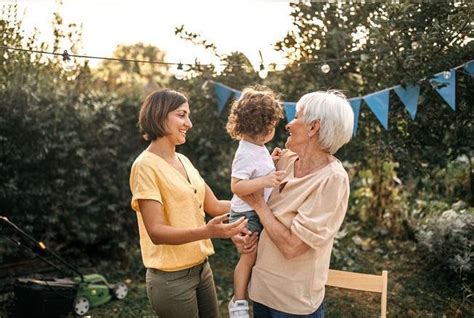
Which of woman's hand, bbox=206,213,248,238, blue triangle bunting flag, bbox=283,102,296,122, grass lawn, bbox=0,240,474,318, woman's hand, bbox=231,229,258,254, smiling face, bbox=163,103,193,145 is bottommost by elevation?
grass lawn, bbox=0,240,474,318

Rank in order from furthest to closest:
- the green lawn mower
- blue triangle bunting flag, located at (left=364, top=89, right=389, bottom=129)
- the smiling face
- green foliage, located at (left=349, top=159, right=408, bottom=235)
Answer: green foliage, located at (left=349, top=159, right=408, bottom=235)
the green lawn mower
blue triangle bunting flag, located at (left=364, top=89, right=389, bottom=129)
the smiling face

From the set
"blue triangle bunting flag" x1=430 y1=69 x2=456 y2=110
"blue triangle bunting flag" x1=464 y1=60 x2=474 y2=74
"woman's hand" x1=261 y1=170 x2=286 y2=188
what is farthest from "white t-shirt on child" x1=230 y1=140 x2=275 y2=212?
"blue triangle bunting flag" x1=464 y1=60 x2=474 y2=74

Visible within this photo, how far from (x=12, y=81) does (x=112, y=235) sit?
1782 millimetres

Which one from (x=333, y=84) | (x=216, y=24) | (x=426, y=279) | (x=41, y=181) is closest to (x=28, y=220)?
(x=41, y=181)

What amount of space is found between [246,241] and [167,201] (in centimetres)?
37

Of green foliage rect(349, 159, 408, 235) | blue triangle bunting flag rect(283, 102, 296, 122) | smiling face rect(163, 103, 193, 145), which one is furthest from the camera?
green foliage rect(349, 159, 408, 235)

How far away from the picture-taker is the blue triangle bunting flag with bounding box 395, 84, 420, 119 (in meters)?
3.88

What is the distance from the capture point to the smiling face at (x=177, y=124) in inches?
90.3

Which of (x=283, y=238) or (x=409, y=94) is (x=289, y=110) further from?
(x=283, y=238)

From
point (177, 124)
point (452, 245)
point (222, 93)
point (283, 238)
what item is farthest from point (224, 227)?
point (452, 245)

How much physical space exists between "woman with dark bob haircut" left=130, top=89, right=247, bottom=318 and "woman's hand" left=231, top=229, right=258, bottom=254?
0.37ft

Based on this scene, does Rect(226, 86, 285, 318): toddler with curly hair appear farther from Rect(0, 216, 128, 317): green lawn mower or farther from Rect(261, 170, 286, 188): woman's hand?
Rect(0, 216, 128, 317): green lawn mower

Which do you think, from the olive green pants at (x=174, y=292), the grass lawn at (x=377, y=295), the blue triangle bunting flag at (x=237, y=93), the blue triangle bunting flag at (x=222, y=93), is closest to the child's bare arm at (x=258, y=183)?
the olive green pants at (x=174, y=292)

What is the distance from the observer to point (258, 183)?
6.93 feet
